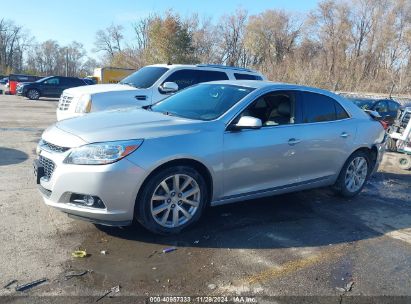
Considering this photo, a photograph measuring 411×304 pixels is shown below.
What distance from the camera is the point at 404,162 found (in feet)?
29.9

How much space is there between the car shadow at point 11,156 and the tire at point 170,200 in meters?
4.01

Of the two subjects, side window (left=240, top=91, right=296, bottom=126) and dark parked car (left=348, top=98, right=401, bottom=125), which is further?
dark parked car (left=348, top=98, right=401, bottom=125)

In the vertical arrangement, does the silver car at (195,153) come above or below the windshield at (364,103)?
below

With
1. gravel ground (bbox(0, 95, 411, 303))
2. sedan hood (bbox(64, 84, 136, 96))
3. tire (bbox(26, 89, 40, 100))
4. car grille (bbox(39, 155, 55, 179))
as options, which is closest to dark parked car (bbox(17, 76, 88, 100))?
tire (bbox(26, 89, 40, 100))

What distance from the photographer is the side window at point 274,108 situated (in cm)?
507

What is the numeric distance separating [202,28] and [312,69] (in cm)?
2872

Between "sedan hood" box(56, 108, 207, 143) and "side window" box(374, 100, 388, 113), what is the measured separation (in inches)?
473

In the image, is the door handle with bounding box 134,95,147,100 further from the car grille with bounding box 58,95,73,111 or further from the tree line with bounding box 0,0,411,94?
the tree line with bounding box 0,0,411,94

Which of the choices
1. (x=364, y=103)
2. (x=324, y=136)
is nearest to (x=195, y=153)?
(x=324, y=136)

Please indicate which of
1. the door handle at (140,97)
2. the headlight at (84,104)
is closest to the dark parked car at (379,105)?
the door handle at (140,97)

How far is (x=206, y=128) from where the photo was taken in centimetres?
450

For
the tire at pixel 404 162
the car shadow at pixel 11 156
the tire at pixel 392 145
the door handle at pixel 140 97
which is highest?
the door handle at pixel 140 97

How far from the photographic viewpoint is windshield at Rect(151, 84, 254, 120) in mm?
4914

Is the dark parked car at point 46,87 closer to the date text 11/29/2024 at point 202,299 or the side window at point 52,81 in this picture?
the side window at point 52,81
